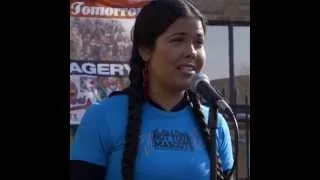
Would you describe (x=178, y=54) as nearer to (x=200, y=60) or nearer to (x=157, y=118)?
(x=200, y=60)

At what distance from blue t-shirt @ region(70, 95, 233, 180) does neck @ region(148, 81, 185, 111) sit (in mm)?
22

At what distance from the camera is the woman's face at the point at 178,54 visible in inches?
73.1

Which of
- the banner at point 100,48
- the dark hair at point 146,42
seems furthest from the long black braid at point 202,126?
the banner at point 100,48

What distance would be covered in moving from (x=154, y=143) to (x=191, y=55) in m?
0.25

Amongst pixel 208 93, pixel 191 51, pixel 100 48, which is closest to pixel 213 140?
pixel 208 93

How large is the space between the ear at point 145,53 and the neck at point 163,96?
73 mm

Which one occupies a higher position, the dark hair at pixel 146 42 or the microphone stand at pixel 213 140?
the dark hair at pixel 146 42

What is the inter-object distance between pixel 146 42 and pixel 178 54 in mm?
124

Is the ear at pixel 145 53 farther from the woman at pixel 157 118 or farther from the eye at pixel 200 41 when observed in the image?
the eye at pixel 200 41

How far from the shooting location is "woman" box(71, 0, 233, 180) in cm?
186

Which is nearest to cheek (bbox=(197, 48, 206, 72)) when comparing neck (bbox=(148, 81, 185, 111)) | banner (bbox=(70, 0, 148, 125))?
neck (bbox=(148, 81, 185, 111))

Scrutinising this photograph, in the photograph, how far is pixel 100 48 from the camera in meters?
5.49

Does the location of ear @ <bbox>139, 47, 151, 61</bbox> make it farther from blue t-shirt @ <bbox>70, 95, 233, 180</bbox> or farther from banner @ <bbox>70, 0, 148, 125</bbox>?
banner @ <bbox>70, 0, 148, 125</bbox>
